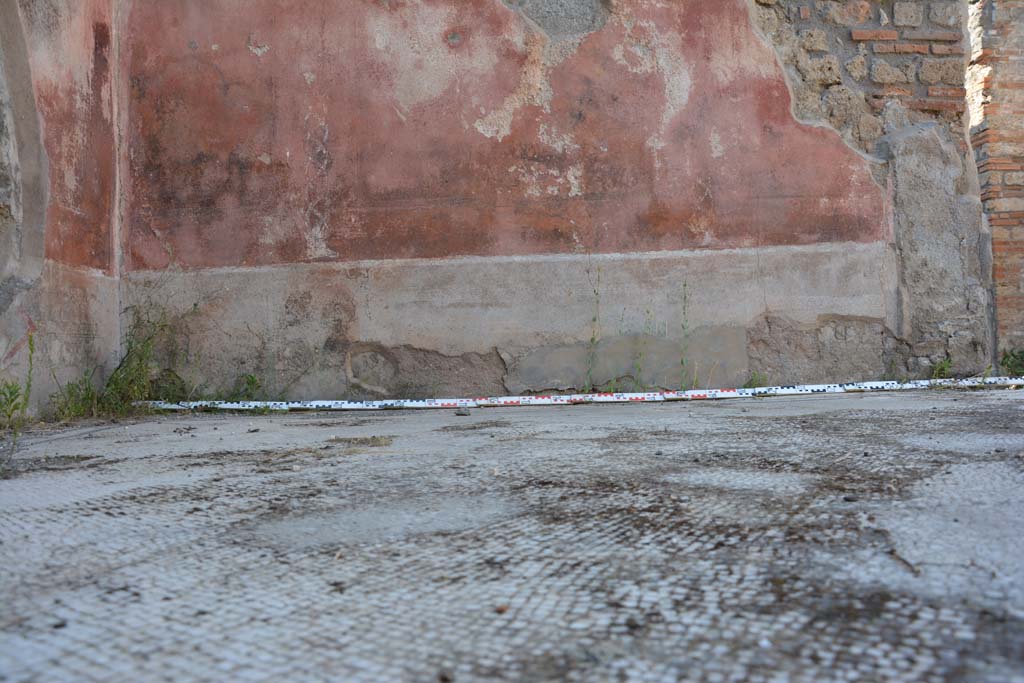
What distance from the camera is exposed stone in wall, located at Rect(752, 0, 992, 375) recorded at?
15.9ft

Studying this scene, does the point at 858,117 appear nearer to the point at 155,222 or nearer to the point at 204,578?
the point at 155,222

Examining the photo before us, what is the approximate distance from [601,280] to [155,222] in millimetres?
2778

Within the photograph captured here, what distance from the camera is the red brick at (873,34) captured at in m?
4.95

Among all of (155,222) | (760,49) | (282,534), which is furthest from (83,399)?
(760,49)

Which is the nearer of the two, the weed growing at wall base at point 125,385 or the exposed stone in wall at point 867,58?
the weed growing at wall base at point 125,385

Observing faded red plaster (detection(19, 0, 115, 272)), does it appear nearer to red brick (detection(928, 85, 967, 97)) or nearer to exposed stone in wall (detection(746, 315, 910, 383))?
exposed stone in wall (detection(746, 315, 910, 383))

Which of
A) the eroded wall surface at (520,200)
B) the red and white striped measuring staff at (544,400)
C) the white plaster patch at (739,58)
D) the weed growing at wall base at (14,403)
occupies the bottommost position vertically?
the red and white striped measuring staff at (544,400)

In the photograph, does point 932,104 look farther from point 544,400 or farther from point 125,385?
point 125,385

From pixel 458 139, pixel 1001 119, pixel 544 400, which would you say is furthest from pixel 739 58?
pixel 1001 119

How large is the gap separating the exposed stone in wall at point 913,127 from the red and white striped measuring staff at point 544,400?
0.94 ft

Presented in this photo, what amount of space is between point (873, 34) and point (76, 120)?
481cm

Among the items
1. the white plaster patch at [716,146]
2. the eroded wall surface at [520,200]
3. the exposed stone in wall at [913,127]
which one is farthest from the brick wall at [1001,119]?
the white plaster patch at [716,146]

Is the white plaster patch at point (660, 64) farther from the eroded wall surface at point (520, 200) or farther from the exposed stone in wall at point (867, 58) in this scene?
the exposed stone in wall at point (867, 58)

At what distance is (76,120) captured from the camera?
435cm
